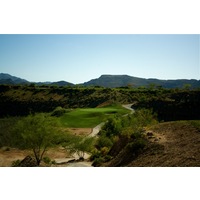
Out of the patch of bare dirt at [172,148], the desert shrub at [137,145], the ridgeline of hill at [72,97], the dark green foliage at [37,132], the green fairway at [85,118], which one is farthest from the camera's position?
the ridgeline of hill at [72,97]

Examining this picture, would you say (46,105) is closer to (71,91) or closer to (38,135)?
(71,91)

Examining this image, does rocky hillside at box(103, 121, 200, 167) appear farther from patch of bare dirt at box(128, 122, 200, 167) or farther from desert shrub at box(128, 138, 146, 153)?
desert shrub at box(128, 138, 146, 153)

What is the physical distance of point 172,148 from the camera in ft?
40.5

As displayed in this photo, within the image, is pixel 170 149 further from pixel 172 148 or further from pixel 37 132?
pixel 37 132

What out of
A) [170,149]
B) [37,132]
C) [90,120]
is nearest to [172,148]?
[170,149]

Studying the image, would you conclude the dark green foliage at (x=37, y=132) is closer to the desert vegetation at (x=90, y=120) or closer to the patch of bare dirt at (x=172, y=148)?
the desert vegetation at (x=90, y=120)

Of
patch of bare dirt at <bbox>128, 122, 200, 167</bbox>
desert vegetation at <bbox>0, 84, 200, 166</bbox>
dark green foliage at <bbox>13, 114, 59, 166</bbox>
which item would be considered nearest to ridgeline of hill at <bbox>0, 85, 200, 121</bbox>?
desert vegetation at <bbox>0, 84, 200, 166</bbox>

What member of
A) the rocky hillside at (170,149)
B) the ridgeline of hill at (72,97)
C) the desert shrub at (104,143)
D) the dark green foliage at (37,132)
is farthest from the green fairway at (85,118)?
the rocky hillside at (170,149)

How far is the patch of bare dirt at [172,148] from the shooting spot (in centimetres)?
1067
